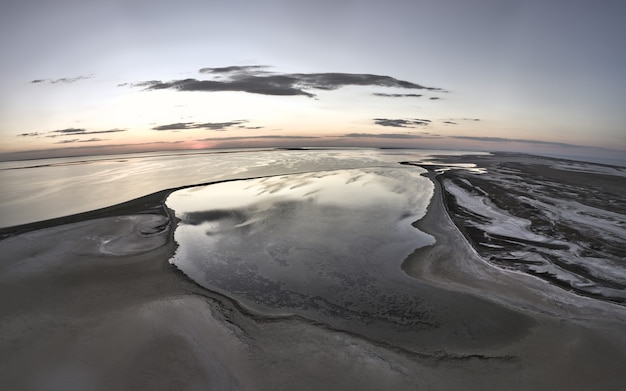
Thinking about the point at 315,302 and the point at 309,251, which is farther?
the point at 309,251

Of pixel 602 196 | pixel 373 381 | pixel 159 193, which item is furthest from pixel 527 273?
pixel 159 193

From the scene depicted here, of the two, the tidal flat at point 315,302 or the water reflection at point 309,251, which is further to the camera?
the water reflection at point 309,251

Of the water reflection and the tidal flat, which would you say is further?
the water reflection

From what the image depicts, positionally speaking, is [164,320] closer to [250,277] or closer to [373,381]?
[250,277]
